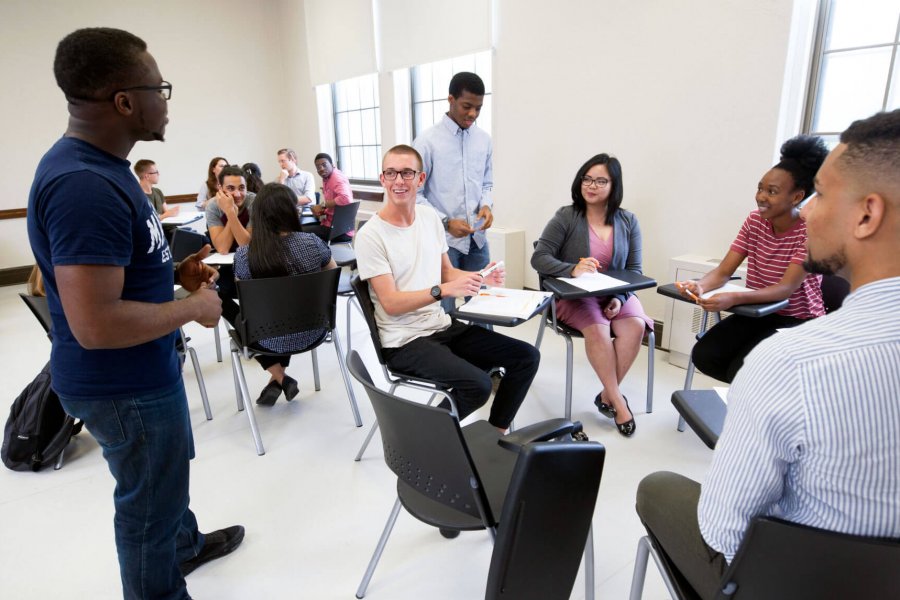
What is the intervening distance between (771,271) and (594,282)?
2.47 ft

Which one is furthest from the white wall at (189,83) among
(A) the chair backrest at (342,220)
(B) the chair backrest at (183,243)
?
(B) the chair backrest at (183,243)

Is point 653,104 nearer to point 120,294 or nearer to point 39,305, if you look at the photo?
point 120,294

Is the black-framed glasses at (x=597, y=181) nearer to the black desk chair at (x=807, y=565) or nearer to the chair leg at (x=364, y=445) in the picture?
the chair leg at (x=364, y=445)

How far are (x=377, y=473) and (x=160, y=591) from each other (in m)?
0.96

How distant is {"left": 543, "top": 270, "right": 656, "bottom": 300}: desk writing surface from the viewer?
86.0 inches

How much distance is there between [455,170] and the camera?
3.04 metres

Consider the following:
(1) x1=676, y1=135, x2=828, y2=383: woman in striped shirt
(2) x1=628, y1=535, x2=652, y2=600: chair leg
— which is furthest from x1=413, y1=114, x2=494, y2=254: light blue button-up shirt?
(2) x1=628, y1=535, x2=652, y2=600: chair leg

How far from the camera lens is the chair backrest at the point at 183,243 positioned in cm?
338

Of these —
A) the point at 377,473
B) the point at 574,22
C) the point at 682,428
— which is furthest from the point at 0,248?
the point at 682,428

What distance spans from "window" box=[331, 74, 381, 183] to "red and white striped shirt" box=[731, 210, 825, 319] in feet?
15.0

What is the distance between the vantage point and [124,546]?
4.14ft

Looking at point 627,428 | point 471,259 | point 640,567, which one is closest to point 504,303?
point 627,428

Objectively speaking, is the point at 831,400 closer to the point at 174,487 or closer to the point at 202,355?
the point at 174,487

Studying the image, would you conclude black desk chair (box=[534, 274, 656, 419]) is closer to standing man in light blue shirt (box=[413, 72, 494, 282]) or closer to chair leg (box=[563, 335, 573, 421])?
chair leg (box=[563, 335, 573, 421])
